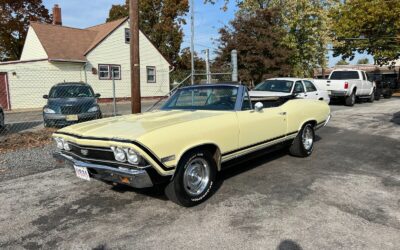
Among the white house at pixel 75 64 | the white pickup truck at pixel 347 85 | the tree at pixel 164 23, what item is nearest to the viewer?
the white pickup truck at pixel 347 85

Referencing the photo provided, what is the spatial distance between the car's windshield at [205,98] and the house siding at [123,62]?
19.9 meters

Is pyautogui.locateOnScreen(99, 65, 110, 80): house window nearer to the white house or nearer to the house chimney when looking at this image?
the white house

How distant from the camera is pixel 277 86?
42.6 ft

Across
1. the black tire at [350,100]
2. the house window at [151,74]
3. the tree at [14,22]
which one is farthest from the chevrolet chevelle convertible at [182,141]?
the tree at [14,22]

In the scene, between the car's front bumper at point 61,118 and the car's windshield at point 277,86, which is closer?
the car's front bumper at point 61,118

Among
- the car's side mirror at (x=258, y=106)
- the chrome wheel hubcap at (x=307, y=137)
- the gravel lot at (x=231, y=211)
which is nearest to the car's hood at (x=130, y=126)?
the car's side mirror at (x=258, y=106)

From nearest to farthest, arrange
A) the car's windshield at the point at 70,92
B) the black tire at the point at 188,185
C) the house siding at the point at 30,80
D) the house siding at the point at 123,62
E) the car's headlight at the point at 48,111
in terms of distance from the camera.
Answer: the black tire at the point at 188,185, the car's headlight at the point at 48,111, the car's windshield at the point at 70,92, the house siding at the point at 30,80, the house siding at the point at 123,62

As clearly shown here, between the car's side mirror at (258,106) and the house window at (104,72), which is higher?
the house window at (104,72)

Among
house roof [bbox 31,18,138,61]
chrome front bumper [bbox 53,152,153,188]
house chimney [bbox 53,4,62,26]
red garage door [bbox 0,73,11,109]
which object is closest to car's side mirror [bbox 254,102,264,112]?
chrome front bumper [bbox 53,152,153,188]

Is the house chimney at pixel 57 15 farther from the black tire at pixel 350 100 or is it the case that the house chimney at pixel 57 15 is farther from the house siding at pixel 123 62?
the black tire at pixel 350 100

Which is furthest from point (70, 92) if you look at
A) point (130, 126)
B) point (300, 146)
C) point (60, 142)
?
point (130, 126)

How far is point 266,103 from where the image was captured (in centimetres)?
642

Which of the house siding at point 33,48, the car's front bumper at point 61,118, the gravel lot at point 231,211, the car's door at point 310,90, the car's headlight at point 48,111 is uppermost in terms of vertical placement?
the house siding at point 33,48

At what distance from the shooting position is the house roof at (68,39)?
2291 cm
